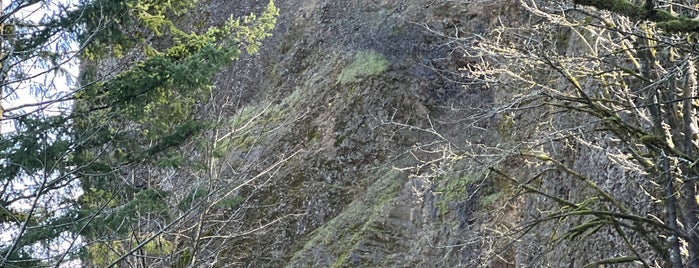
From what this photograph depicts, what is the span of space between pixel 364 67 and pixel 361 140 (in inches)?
75.5

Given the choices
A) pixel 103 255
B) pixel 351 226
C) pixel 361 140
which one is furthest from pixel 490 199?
pixel 103 255

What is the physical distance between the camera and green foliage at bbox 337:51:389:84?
54.5 ft

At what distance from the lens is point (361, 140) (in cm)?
1576

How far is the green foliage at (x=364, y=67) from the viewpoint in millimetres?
16609

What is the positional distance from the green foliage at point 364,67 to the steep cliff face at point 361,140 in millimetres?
36

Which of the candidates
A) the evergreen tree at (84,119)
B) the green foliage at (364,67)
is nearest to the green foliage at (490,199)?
the green foliage at (364,67)

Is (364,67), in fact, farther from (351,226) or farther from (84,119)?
(84,119)

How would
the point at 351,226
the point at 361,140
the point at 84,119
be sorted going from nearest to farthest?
1. the point at 84,119
2. the point at 351,226
3. the point at 361,140

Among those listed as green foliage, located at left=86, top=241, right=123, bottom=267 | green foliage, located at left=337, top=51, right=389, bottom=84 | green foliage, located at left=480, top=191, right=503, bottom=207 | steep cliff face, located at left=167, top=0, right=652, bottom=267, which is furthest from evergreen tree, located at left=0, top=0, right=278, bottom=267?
green foliage, located at left=337, top=51, right=389, bottom=84

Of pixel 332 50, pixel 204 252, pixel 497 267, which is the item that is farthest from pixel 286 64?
pixel 497 267

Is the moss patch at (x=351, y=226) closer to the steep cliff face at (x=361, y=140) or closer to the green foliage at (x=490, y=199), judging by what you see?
the steep cliff face at (x=361, y=140)

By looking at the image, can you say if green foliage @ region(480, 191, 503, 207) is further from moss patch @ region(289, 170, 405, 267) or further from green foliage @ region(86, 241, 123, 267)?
green foliage @ region(86, 241, 123, 267)

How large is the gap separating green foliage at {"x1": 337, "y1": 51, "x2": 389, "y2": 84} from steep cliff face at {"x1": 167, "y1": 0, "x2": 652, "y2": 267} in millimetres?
36

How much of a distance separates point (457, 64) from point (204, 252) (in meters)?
6.98
